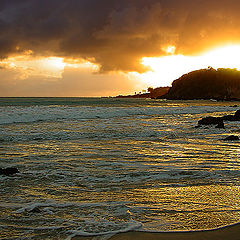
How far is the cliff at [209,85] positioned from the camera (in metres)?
170

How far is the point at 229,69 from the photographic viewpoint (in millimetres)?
190000

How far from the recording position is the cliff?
17018 cm

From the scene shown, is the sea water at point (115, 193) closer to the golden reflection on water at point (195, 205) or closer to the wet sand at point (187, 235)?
the golden reflection on water at point (195, 205)

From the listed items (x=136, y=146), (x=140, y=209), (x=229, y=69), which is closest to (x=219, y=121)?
(x=136, y=146)

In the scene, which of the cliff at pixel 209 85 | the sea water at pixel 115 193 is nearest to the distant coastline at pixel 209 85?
the cliff at pixel 209 85

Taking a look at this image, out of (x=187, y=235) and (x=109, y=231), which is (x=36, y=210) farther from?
(x=187, y=235)

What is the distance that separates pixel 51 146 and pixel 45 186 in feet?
17.9

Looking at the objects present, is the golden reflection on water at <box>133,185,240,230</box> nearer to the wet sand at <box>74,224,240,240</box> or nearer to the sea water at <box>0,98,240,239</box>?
the sea water at <box>0,98,240,239</box>

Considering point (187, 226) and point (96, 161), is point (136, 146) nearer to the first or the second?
point (96, 161)

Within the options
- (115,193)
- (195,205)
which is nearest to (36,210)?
(115,193)

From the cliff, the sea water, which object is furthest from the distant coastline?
the sea water

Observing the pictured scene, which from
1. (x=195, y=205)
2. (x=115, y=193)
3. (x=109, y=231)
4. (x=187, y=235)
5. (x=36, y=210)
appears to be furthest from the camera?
(x=115, y=193)

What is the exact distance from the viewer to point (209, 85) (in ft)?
591

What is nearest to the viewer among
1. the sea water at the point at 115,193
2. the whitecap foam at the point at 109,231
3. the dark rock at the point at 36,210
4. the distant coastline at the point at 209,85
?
the whitecap foam at the point at 109,231
